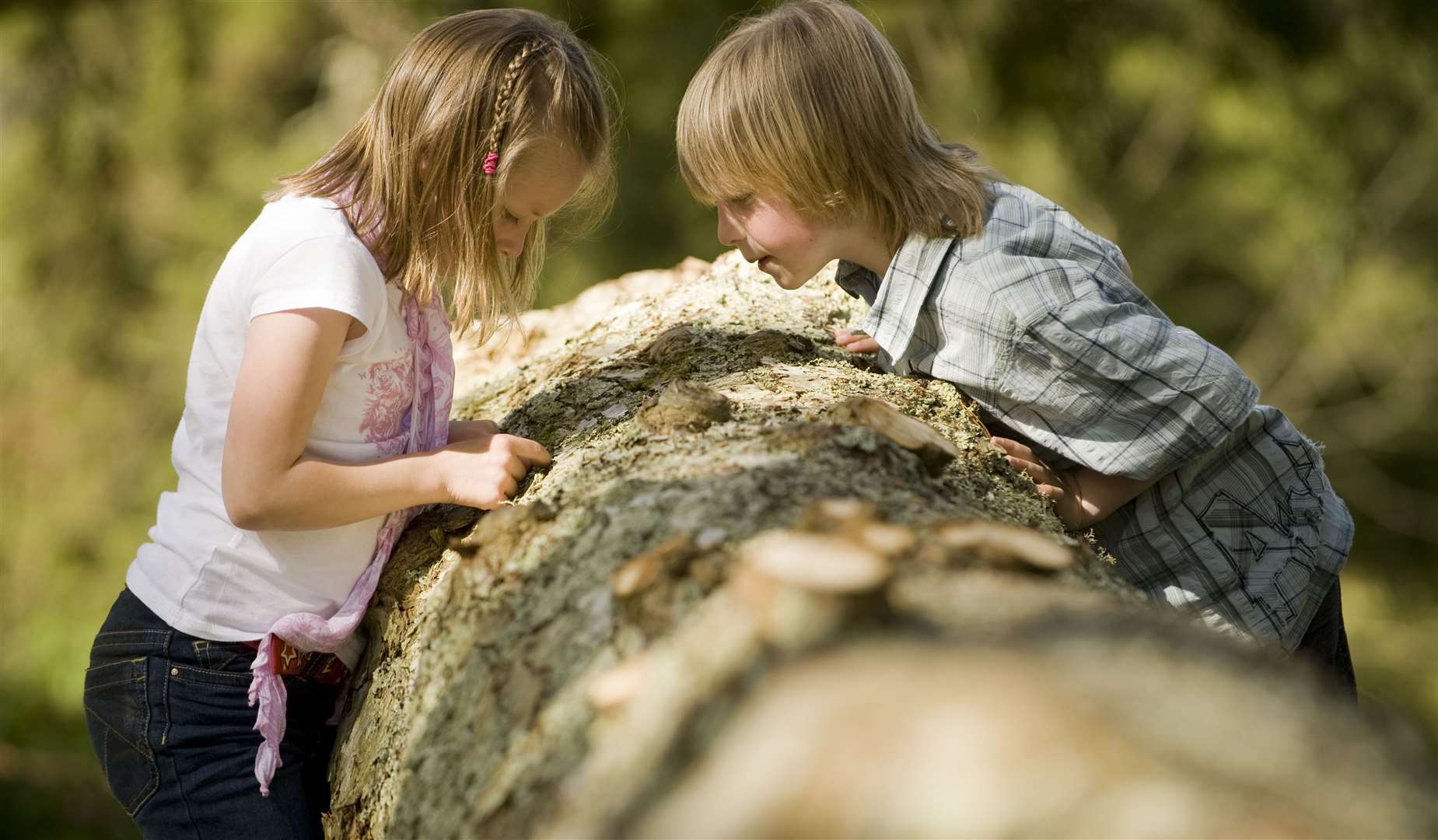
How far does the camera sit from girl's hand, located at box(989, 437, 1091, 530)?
Result: 144cm

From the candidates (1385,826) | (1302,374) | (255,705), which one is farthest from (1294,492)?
(1302,374)

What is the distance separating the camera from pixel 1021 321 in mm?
1432

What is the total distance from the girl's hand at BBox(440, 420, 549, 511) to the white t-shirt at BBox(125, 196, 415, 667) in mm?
161

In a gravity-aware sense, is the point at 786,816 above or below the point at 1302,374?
above

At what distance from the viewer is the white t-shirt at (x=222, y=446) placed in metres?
1.30

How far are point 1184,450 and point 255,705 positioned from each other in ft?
4.55

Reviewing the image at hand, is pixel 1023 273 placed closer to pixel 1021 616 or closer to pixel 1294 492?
pixel 1294 492

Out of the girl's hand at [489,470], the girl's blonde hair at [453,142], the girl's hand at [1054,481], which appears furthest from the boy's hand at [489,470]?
the girl's hand at [1054,481]

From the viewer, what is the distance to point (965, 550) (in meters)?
0.74

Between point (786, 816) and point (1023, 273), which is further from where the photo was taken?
point (1023, 273)

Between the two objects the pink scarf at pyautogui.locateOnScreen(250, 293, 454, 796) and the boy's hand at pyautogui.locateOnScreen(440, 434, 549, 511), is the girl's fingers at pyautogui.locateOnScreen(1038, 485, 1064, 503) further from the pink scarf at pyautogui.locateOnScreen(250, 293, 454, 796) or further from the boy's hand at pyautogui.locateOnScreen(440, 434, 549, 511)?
the pink scarf at pyautogui.locateOnScreen(250, 293, 454, 796)

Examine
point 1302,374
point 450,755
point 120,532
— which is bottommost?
point 120,532

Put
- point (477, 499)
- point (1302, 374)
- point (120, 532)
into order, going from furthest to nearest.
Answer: point (120, 532) → point (1302, 374) → point (477, 499)

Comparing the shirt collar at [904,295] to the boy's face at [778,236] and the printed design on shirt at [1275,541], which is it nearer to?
the boy's face at [778,236]
